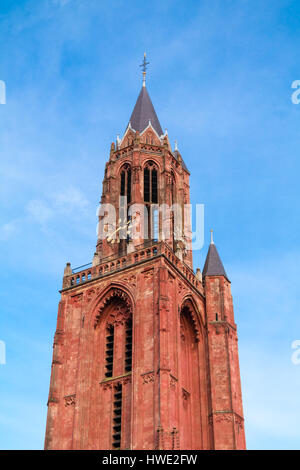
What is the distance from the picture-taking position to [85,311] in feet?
133

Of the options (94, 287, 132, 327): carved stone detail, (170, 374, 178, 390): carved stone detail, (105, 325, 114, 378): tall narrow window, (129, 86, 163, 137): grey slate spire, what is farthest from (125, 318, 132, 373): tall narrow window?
(129, 86, 163, 137): grey slate spire

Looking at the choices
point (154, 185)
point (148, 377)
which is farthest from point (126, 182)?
point (148, 377)

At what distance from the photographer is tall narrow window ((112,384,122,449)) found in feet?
119

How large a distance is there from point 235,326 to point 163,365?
31.3ft

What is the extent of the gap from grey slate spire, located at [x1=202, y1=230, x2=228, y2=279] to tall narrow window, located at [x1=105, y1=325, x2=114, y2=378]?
792 cm

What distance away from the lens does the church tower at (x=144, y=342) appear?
3581cm

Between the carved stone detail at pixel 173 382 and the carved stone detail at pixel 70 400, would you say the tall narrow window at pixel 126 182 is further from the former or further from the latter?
the carved stone detail at pixel 173 382

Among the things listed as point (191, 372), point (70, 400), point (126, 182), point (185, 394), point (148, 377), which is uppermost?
point (126, 182)

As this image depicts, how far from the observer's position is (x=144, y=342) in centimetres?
3709

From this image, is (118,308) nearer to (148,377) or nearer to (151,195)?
(148,377)

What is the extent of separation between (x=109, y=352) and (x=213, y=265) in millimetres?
9993

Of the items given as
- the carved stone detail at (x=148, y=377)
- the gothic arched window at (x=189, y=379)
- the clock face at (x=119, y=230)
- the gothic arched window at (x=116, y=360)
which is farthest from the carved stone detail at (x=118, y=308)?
the clock face at (x=119, y=230)

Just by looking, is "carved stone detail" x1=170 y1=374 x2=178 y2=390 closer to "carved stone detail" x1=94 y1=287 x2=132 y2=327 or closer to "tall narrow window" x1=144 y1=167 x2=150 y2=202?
"carved stone detail" x1=94 y1=287 x2=132 y2=327
